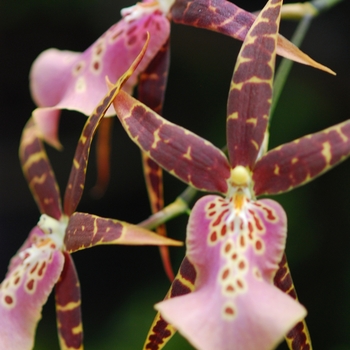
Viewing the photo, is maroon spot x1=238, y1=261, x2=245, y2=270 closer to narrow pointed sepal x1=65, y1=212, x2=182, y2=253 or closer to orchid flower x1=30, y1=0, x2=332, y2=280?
narrow pointed sepal x1=65, y1=212, x2=182, y2=253

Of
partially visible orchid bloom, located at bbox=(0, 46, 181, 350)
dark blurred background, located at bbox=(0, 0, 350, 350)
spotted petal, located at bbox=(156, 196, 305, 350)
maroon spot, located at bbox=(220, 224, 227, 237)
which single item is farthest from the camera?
dark blurred background, located at bbox=(0, 0, 350, 350)

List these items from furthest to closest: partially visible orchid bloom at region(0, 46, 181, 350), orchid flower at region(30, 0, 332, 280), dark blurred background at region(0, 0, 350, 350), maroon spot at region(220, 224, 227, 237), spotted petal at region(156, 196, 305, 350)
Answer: dark blurred background at region(0, 0, 350, 350), orchid flower at region(30, 0, 332, 280), partially visible orchid bloom at region(0, 46, 181, 350), maroon spot at region(220, 224, 227, 237), spotted petal at region(156, 196, 305, 350)

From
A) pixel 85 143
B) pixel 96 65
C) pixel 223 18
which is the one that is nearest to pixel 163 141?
pixel 85 143

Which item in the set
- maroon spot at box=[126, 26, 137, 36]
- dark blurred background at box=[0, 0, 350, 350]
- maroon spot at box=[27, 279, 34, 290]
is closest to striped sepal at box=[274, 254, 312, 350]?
maroon spot at box=[27, 279, 34, 290]

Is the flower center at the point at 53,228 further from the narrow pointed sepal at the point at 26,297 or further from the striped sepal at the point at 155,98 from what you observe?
the striped sepal at the point at 155,98

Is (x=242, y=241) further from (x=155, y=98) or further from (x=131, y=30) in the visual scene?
(x=131, y=30)

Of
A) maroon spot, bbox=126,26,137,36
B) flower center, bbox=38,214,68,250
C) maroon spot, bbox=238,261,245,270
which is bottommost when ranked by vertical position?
flower center, bbox=38,214,68,250
